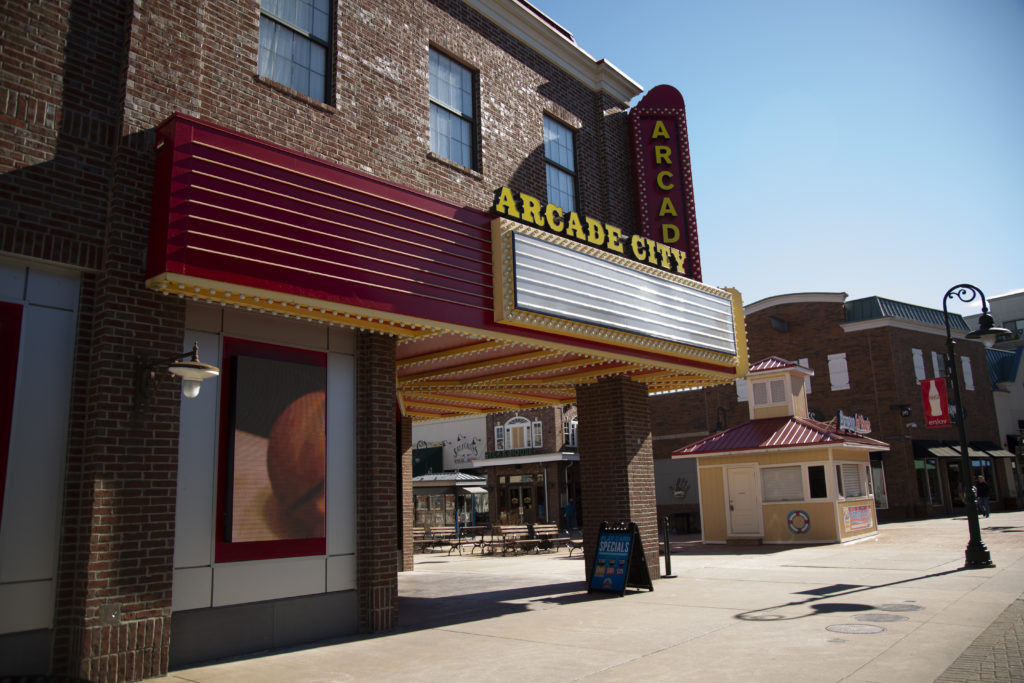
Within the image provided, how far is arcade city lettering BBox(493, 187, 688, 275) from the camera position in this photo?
1167cm

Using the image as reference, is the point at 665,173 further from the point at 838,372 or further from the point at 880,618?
the point at 838,372

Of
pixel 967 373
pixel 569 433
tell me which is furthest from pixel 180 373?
pixel 967 373

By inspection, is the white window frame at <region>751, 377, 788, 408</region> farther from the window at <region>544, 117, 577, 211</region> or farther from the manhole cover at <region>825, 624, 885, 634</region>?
the manhole cover at <region>825, 624, 885, 634</region>

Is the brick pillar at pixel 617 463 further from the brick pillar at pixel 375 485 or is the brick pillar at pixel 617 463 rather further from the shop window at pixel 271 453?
the shop window at pixel 271 453

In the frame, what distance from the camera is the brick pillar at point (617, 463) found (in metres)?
14.8

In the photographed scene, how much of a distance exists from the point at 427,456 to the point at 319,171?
145 ft

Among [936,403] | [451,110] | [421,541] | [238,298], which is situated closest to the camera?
[238,298]

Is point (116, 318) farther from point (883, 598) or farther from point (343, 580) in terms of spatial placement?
point (883, 598)

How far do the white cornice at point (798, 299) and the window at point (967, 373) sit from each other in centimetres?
1041

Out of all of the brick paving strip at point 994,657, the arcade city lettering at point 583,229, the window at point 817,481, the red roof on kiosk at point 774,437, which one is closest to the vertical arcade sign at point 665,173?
the arcade city lettering at point 583,229

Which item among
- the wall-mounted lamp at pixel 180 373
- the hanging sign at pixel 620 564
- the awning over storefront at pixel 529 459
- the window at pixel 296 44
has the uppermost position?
the window at pixel 296 44

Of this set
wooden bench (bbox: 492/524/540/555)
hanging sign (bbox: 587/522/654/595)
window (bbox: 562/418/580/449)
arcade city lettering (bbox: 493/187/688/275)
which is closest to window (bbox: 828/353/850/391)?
window (bbox: 562/418/580/449)

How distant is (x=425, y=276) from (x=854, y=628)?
728cm

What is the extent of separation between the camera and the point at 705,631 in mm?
9734
